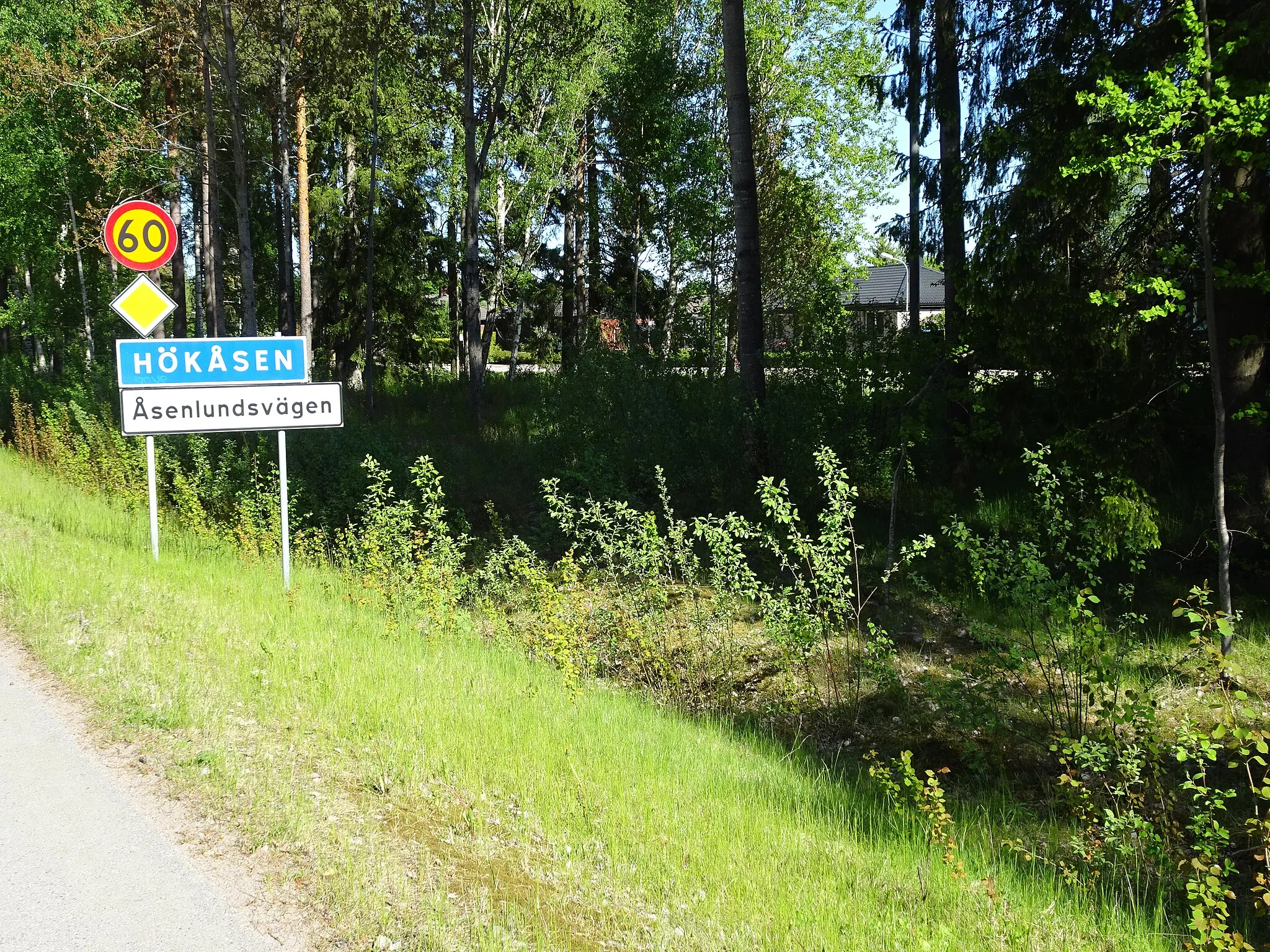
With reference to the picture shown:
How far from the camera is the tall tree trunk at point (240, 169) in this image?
17984mm

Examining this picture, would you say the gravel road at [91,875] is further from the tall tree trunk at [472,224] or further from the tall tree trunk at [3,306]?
the tall tree trunk at [3,306]

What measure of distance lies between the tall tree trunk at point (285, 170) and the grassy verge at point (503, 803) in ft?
51.5

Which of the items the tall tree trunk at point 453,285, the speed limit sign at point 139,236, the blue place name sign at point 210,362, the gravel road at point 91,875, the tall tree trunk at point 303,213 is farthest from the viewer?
the tall tree trunk at point 453,285

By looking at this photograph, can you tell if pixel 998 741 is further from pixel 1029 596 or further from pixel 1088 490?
pixel 1088 490

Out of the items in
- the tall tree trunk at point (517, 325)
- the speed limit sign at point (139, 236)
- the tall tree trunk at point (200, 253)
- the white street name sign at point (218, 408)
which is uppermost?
the tall tree trunk at point (200, 253)

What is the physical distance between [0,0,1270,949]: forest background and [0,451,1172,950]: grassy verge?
140 centimetres

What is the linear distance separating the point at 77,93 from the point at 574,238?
14920mm

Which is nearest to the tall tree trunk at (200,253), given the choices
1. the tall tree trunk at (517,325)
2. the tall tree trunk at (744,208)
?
the tall tree trunk at (517,325)

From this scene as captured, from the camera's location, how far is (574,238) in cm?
3272

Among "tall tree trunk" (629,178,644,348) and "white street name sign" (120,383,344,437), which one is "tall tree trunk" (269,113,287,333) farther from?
"white street name sign" (120,383,344,437)

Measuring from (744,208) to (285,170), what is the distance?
17.2 metres

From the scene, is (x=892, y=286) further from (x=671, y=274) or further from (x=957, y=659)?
(x=957, y=659)

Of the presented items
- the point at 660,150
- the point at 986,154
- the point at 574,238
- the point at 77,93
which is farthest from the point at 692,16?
the point at 986,154

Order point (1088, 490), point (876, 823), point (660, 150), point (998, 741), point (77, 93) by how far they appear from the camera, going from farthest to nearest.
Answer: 1. point (660, 150)
2. point (77, 93)
3. point (1088, 490)
4. point (998, 741)
5. point (876, 823)
